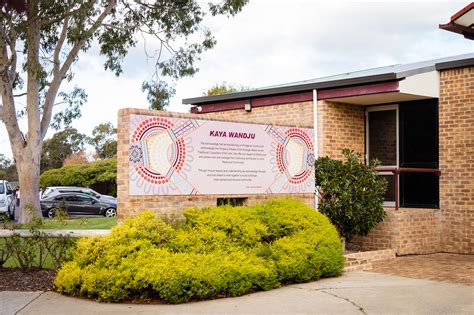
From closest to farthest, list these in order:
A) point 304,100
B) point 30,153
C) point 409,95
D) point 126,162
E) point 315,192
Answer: point 126,162 → point 315,192 → point 409,95 → point 304,100 → point 30,153

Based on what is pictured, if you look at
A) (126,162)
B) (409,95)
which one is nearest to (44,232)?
(126,162)

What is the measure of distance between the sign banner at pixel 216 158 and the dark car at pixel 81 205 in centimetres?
1694

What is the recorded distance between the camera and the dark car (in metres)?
26.7

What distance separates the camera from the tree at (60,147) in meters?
57.8

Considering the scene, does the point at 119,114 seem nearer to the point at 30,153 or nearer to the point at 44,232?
the point at 44,232

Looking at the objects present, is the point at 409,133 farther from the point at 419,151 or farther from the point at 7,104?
the point at 7,104

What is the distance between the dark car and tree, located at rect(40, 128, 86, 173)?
3164cm

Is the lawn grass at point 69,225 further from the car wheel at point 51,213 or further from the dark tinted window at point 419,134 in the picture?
the dark tinted window at point 419,134

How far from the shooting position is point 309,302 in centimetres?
784

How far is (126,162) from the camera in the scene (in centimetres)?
920

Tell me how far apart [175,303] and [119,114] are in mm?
3187

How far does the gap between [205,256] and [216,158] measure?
240 centimetres

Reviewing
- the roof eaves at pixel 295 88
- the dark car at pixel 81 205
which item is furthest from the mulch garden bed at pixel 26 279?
the dark car at pixel 81 205

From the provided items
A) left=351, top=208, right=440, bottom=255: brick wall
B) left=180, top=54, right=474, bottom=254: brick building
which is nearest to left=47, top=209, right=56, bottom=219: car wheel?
left=180, top=54, right=474, bottom=254: brick building
